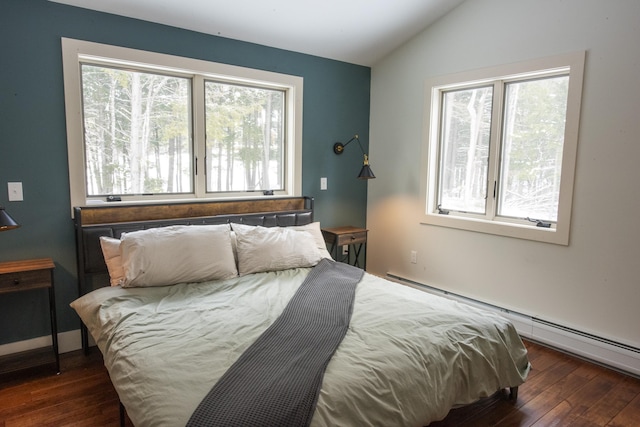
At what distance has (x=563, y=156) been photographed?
9.34 feet

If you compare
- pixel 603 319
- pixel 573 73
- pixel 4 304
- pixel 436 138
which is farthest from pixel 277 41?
pixel 603 319

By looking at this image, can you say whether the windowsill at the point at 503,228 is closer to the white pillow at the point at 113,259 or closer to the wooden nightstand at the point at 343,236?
the wooden nightstand at the point at 343,236

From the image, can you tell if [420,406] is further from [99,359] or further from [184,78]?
[184,78]

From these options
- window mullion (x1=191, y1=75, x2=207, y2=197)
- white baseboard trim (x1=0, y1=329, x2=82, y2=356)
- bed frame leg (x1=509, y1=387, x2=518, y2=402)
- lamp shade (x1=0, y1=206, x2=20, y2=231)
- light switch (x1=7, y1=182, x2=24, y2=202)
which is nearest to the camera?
lamp shade (x1=0, y1=206, x2=20, y2=231)

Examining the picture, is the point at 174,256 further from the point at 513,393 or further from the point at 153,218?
the point at 513,393

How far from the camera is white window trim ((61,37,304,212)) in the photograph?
2688mm

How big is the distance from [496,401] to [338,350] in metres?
1.18

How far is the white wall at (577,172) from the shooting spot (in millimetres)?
2584

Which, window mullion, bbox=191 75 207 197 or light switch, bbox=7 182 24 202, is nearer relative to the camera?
light switch, bbox=7 182 24 202

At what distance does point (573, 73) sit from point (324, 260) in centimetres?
220

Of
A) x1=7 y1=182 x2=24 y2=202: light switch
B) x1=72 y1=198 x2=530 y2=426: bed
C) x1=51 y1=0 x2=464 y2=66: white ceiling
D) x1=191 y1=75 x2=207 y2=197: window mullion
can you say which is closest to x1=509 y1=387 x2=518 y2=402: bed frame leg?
x1=72 y1=198 x2=530 y2=426: bed

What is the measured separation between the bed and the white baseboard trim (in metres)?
0.13

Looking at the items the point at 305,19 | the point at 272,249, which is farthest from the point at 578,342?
the point at 305,19

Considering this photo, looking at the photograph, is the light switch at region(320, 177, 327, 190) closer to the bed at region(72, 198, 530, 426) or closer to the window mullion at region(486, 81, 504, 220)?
the bed at region(72, 198, 530, 426)
